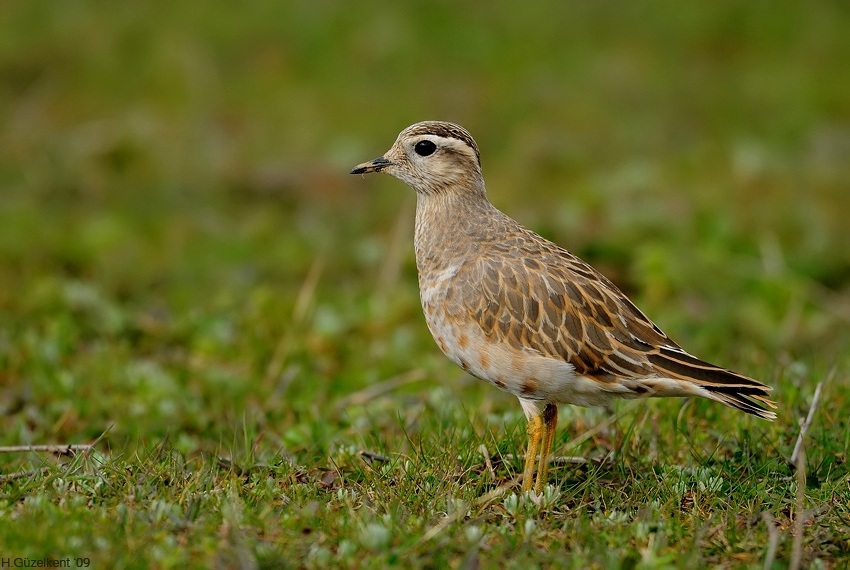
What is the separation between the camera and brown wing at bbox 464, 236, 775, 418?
6.27 metres

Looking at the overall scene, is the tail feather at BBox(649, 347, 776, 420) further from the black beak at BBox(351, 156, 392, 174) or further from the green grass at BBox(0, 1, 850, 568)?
the black beak at BBox(351, 156, 392, 174)

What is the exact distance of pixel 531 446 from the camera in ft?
21.1

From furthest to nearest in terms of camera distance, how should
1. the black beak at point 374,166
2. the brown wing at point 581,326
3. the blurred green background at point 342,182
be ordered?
the blurred green background at point 342,182
the black beak at point 374,166
the brown wing at point 581,326

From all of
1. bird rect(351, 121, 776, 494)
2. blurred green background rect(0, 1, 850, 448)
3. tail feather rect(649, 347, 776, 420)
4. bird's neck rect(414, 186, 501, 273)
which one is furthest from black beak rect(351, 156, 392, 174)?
tail feather rect(649, 347, 776, 420)

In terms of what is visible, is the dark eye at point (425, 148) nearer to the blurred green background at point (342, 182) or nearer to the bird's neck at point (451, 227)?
the bird's neck at point (451, 227)

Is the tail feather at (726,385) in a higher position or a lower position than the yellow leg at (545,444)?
higher

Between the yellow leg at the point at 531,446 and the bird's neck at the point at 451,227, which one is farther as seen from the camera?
the bird's neck at the point at 451,227

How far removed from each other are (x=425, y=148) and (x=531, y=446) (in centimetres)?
225

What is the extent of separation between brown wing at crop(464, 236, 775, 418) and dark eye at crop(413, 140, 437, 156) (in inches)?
41.1

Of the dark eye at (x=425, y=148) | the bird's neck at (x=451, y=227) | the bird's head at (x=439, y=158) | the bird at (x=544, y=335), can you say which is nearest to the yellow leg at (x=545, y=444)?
the bird at (x=544, y=335)

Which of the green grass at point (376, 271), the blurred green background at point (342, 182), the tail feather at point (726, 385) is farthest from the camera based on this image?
the blurred green background at point (342, 182)

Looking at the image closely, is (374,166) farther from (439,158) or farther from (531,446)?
(531,446)

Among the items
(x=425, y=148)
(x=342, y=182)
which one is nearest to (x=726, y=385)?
(x=425, y=148)

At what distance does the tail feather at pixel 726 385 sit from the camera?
20.0 ft
